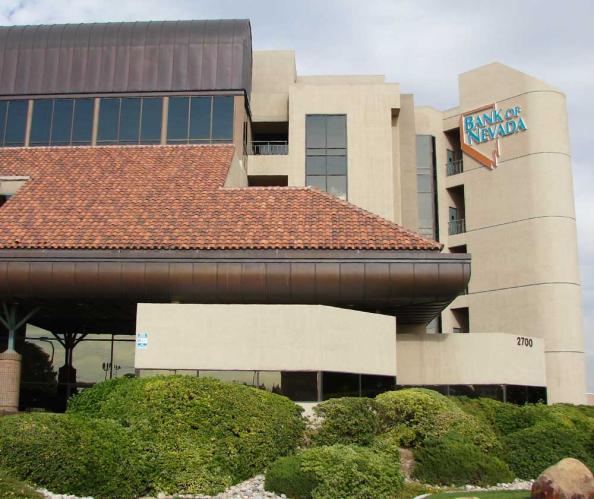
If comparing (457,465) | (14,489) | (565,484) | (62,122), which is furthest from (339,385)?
(62,122)

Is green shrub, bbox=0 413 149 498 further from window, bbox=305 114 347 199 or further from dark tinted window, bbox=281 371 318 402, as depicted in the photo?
window, bbox=305 114 347 199

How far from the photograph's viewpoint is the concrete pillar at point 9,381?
23.2m

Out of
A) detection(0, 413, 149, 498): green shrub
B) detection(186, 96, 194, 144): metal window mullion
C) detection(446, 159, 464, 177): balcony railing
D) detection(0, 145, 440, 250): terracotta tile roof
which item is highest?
detection(446, 159, 464, 177): balcony railing

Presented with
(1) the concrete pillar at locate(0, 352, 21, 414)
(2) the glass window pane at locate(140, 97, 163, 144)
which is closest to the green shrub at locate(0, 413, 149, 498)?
(1) the concrete pillar at locate(0, 352, 21, 414)

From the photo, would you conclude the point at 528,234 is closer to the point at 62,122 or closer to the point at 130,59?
the point at 130,59

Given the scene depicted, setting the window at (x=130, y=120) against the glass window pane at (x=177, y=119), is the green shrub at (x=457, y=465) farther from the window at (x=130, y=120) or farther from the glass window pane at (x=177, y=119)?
the window at (x=130, y=120)

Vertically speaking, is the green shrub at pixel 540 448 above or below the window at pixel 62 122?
below

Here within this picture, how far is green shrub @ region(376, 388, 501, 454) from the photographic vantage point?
1856 centimetres

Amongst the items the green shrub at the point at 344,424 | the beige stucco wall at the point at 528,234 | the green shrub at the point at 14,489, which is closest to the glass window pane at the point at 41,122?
the green shrub at the point at 344,424

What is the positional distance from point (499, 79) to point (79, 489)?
1491 inches

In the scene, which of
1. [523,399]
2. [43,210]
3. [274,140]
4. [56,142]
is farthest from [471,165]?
[43,210]

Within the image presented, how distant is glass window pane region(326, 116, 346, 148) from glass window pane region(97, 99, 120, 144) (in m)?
9.95

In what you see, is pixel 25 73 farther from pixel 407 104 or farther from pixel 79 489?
pixel 79 489

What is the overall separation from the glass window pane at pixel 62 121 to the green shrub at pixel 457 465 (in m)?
23.7
